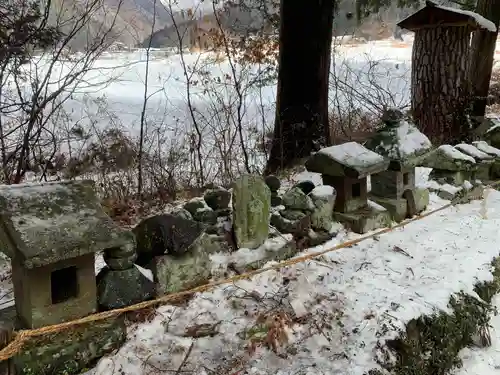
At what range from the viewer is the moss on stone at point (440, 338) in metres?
2.69

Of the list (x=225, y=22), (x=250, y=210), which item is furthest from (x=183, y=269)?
(x=225, y=22)

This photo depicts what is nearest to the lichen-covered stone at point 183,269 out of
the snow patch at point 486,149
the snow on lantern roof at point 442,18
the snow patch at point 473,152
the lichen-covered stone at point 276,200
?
the lichen-covered stone at point 276,200

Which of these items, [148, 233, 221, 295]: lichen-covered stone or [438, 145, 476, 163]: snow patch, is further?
[438, 145, 476, 163]: snow patch

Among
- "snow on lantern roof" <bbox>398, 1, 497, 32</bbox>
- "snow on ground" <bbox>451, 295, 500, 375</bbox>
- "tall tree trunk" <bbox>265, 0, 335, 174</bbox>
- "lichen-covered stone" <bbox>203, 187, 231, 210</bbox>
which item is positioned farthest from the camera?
"snow on lantern roof" <bbox>398, 1, 497, 32</bbox>

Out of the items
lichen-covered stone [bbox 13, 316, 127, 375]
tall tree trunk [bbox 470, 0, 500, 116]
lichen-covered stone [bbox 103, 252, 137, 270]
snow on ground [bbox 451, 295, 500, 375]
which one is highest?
tall tree trunk [bbox 470, 0, 500, 116]

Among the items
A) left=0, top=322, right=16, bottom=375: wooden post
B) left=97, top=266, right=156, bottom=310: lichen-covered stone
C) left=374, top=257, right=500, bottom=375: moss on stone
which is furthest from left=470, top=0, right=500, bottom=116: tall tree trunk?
left=0, top=322, right=16, bottom=375: wooden post

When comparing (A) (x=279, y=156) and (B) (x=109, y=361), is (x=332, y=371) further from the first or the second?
(A) (x=279, y=156)

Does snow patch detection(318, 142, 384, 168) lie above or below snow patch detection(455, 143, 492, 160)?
above

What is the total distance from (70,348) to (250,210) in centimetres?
140

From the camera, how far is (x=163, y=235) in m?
2.74

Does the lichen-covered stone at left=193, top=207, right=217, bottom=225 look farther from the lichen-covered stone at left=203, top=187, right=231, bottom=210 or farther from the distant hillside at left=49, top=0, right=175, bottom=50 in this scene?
the distant hillside at left=49, top=0, right=175, bottom=50

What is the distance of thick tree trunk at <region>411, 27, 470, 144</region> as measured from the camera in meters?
7.34

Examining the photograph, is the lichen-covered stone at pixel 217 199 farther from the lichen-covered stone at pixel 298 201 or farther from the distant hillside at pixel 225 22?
the distant hillside at pixel 225 22

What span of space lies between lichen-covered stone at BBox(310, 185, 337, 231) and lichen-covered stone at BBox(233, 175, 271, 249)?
52 centimetres
